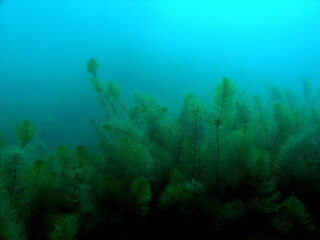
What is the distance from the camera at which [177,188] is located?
1.33m

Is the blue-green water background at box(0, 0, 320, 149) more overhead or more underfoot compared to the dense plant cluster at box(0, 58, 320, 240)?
more overhead

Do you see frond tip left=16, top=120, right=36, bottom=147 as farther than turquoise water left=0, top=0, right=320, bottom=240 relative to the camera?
Yes

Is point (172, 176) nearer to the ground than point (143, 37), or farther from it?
nearer to the ground

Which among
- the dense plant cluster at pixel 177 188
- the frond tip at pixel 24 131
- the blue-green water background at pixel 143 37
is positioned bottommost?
the dense plant cluster at pixel 177 188

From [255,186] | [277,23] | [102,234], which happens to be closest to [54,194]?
[102,234]

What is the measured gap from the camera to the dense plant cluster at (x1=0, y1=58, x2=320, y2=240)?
1335 millimetres

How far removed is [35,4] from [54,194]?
163ft

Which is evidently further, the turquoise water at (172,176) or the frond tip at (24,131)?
the frond tip at (24,131)

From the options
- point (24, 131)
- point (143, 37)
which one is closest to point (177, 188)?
point (24, 131)

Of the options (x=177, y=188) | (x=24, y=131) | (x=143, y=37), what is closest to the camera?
(x=177, y=188)

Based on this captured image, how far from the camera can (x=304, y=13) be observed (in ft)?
147

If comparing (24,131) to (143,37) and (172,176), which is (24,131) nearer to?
(172,176)

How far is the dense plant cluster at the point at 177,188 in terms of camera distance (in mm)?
1335

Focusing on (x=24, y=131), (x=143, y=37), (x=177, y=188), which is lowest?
(x=177, y=188)
